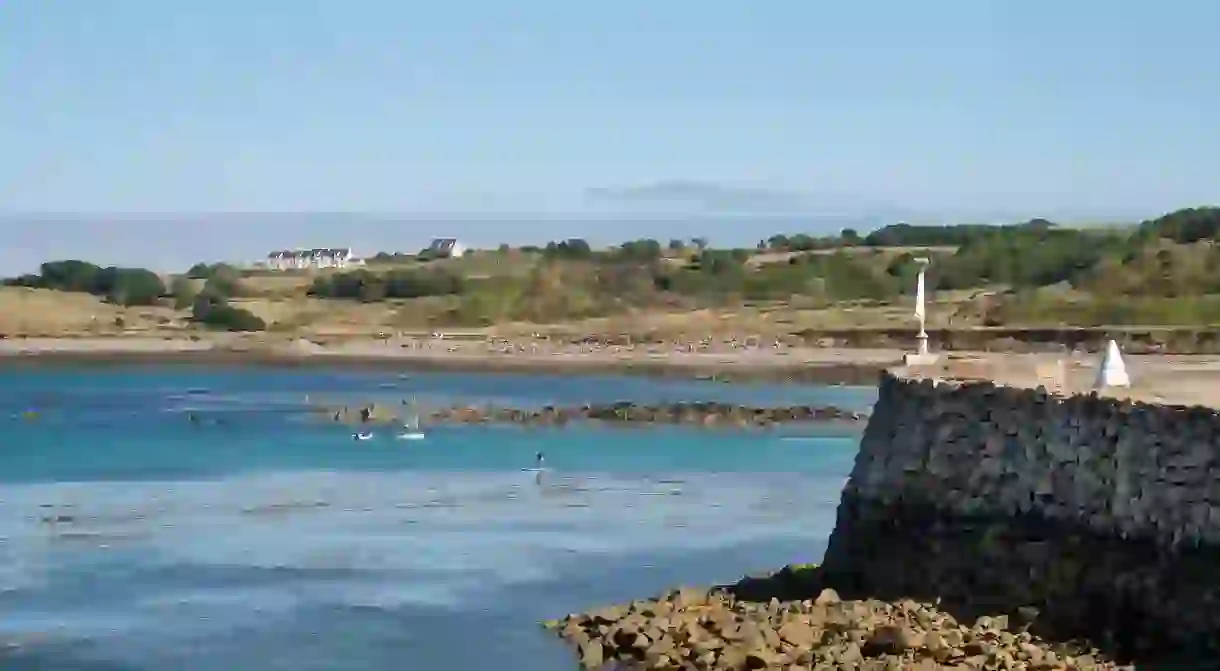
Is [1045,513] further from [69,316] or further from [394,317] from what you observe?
[69,316]

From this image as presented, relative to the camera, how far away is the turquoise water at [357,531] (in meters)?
21.9

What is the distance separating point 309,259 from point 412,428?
102 metres

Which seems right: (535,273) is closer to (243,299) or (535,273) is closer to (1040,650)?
(243,299)

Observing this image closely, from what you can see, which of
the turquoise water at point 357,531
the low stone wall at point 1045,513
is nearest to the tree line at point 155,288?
the turquoise water at point 357,531

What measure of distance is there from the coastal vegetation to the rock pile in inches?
1631

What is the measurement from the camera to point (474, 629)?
2223cm

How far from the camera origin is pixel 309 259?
5851 inches

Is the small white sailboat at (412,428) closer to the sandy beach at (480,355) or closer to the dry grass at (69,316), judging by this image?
the sandy beach at (480,355)

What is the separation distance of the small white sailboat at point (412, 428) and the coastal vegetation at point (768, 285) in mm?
21557

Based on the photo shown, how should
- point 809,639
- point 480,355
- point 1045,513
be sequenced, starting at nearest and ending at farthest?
1. point 809,639
2. point 1045,513
3. point 480,355

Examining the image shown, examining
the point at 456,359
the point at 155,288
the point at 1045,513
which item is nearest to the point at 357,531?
the point at 1045,513

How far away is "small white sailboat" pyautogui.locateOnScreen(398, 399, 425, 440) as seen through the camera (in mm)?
46656

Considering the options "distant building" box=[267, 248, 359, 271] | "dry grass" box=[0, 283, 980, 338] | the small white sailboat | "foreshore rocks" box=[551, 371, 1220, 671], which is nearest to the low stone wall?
"foreshore rocks" box=[551, 371, 1220, 671]

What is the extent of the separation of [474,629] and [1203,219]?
66.1 metres
